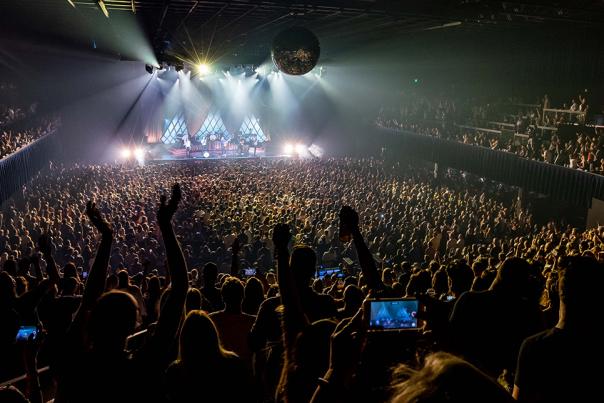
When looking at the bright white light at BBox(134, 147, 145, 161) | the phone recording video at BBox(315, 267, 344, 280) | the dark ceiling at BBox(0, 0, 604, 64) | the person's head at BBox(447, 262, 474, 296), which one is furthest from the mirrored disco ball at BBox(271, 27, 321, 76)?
the bright white light at BBox(134, 147, 145, 161)

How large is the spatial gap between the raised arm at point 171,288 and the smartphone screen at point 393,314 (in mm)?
952

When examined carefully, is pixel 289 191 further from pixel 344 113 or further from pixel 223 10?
pixel 344 113

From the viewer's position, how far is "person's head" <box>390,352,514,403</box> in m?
1.12

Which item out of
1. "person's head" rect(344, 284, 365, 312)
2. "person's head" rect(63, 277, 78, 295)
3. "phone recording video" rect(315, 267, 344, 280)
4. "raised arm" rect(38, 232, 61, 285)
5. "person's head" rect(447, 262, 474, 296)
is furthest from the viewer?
"phone recording video" rect(315, 267, 344, 280)

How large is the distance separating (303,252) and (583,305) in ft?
5.31

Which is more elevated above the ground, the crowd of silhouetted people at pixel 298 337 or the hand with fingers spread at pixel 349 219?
the hand with fingers spread at pixel 349 219

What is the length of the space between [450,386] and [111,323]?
1.52m

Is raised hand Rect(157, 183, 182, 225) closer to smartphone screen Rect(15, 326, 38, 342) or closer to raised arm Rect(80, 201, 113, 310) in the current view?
raised arm Rect(80, 201, 113, 310)

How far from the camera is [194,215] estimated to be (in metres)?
14.1

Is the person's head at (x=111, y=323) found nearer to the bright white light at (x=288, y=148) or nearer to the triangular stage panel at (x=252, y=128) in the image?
the bright white light at (x=288, y=148)

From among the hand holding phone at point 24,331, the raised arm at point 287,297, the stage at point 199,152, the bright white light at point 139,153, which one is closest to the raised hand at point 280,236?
the raised arm at point 287,297

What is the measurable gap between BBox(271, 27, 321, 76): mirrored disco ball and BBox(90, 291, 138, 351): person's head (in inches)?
351

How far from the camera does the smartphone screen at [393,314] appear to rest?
8.80ft

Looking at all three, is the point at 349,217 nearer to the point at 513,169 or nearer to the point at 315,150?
the point at 513,169
